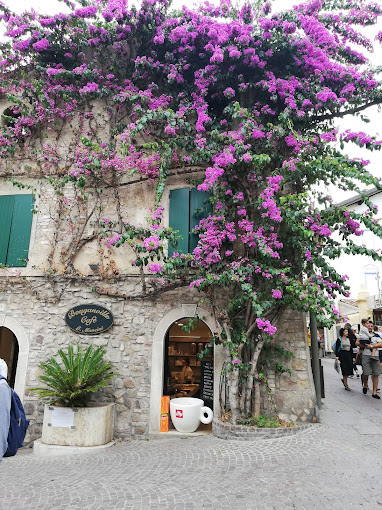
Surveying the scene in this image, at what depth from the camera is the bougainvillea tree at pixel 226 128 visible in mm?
6316

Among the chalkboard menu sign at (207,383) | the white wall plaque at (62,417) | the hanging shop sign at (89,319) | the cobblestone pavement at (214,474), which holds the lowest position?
the cobblestone pavement at (214,474)

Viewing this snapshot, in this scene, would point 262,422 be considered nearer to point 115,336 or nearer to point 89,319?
point 115,336

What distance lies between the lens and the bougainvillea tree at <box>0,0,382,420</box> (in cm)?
632

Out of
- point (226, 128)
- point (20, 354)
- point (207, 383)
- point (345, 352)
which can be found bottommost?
point (207, 383)

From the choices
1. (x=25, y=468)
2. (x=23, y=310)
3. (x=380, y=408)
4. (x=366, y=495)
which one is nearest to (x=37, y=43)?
(x=23, y=310)

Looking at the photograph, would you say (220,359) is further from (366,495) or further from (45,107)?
(45,107)

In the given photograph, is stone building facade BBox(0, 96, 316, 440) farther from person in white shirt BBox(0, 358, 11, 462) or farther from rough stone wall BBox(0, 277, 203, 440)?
person in white shirt BBox(0, 358, 11, 462)

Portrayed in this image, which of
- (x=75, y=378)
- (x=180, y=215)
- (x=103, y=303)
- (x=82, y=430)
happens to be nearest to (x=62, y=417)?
(x=82, y=430)

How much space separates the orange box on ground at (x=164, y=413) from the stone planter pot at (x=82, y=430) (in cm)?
106

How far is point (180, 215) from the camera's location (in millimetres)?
7703

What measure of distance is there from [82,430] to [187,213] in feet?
15.2

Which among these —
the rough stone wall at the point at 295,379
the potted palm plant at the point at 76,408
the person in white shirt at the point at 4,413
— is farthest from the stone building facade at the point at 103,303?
the person in white shirt at the point at 4,413

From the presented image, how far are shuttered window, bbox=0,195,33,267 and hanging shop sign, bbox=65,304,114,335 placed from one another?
1.67m

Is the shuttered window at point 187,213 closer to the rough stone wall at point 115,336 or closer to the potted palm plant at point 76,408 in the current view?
the rough stone wall at point 115,336
